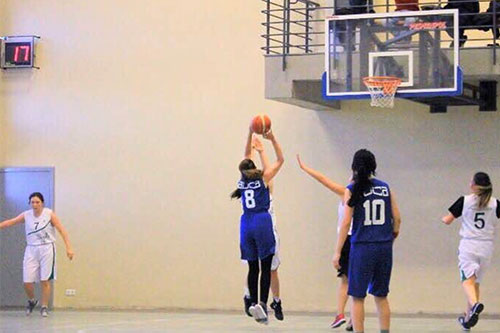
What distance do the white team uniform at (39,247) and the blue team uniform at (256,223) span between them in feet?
15.0

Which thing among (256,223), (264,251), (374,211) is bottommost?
(264,251)

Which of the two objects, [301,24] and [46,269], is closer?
[301,24]

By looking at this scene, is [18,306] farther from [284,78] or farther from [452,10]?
[452,10]

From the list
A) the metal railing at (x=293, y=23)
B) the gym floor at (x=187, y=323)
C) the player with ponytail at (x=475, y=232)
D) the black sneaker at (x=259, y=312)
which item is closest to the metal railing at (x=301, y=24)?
the metal railing at (x=293, y=23)

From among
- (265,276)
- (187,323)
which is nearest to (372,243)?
(265,276)

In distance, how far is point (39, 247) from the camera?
14883 millimetres

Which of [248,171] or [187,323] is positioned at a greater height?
[248,171]

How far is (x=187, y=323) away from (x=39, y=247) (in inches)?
117

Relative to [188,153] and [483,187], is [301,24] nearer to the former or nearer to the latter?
[188,153]

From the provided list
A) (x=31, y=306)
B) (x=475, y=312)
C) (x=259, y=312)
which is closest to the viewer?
(x=259, y=312)

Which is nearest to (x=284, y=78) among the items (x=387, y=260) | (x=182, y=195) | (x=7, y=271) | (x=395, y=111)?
(x=395, y=111)

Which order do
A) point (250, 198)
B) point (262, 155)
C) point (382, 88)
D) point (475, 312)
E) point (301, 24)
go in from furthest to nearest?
point (301, 24) < point (382, 88) < point (262, 155) < point (475, 312) < point (250, 198)

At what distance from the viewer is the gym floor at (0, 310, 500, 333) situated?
40.4 ft

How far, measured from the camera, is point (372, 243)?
920 cm
